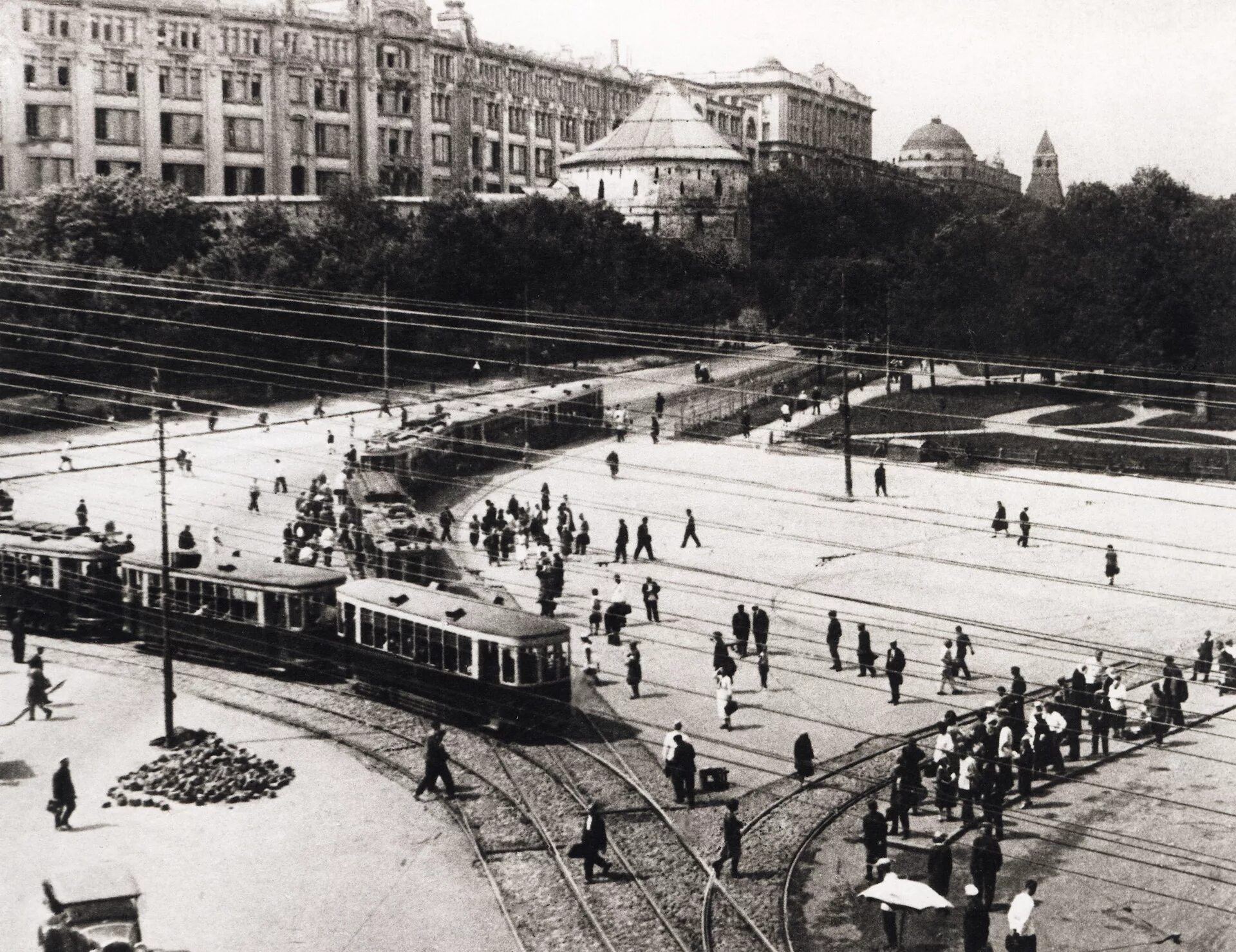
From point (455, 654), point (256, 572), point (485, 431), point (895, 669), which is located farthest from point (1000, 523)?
point (256, 572)

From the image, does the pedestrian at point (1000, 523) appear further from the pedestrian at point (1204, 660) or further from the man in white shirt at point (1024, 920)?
the man in white shirt at point (1024, 920)

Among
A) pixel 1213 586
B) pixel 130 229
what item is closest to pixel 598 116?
pixel 130 229

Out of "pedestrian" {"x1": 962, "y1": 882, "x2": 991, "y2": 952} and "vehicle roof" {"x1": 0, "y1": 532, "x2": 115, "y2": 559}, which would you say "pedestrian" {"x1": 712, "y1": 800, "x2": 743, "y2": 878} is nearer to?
"pedestrian" {"x1": 962, "y1": 882, "x2": 991, "y2": 952}

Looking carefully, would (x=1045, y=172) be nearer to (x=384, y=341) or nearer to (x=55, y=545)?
(x=384, y=341)

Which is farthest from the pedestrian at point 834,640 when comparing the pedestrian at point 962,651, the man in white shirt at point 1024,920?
the man in white shirt at point 1024,920

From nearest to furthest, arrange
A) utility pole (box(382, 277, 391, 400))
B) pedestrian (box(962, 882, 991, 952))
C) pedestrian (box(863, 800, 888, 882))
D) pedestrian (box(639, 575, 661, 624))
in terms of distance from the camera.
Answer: pedestrian (box(962, 882, 991, 952))
pedestrian (box(863, 800, 888, 882))
pedestrian (box(639, 575, 661, 624))
utility pole (box(382, 277, 391, 400))

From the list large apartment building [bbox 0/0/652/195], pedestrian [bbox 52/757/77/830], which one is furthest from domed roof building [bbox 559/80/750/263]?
pedestrian [bbox 52/757/77/830]
